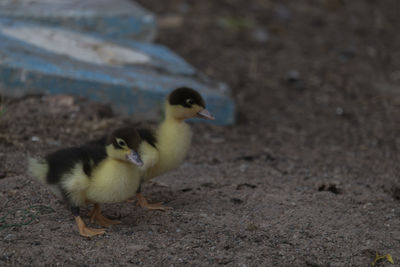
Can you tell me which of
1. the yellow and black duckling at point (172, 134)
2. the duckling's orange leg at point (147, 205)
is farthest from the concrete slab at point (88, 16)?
the duckling's orange leg at point (147, 205)

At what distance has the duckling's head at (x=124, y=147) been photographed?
3738 mm

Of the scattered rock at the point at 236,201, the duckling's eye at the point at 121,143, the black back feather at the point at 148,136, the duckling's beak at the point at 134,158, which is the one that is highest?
the duckling's eye at the point at 121,143

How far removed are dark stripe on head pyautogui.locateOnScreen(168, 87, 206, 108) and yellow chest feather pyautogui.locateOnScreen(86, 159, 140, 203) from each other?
87 cm

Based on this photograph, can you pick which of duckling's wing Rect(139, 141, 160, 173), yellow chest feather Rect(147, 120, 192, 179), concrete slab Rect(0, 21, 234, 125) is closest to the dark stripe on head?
yellow chest feather Rect(147, 120, 192, 179)

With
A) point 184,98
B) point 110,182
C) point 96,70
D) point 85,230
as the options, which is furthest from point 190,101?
point 96,70

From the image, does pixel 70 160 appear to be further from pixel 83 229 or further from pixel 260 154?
pixel 260 154

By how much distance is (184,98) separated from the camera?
4.59 meters

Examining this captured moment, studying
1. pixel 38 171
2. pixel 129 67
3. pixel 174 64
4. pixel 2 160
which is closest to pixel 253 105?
pixel 174 64

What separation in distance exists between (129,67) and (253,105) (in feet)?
5.81

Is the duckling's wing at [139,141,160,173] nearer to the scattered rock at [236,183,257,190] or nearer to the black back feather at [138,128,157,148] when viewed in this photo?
the black back feather at [138,128,157,148]

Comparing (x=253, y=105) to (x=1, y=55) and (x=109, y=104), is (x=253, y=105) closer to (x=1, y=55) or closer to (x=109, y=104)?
(x=109, y=104)

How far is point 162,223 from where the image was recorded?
409 cm

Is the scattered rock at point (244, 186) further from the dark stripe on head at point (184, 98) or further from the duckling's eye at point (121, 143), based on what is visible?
the duckling's eye at point (121, 143)

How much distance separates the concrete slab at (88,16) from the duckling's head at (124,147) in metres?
4.00
